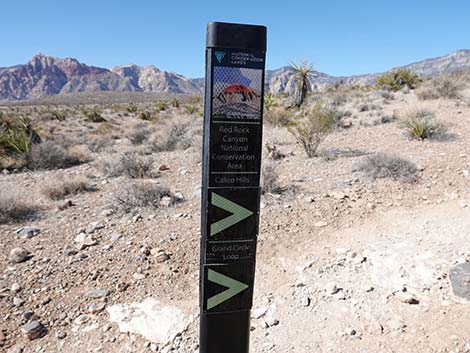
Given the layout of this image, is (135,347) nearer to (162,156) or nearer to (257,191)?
(257,191)

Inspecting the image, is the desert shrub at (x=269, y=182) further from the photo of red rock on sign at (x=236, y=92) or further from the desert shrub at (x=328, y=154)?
the photo of red rock on sign at (x=236, y=92)

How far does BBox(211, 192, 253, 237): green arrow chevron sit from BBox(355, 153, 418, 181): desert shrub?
15.1 ft

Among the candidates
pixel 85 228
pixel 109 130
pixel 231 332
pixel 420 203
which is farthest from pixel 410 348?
pixel 109 130

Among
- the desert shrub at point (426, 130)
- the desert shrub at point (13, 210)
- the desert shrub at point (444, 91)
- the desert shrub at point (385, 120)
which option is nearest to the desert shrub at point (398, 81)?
the desert shrub at point (444, 91)

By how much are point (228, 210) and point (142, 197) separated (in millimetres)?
4113

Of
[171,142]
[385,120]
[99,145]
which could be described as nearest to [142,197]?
[171,142]

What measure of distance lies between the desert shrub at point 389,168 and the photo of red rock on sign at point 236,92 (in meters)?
4.72

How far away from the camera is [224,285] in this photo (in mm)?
2150

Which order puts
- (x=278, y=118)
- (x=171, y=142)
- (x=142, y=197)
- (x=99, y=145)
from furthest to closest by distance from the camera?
(x=278, y=118)
(x=99, y=145)
(x=171, y=142)
(x=142, y=197)

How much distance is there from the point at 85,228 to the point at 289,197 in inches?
124

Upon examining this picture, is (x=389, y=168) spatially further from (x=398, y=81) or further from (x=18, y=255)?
(x=398, y=81)

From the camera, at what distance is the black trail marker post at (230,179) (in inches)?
73.7

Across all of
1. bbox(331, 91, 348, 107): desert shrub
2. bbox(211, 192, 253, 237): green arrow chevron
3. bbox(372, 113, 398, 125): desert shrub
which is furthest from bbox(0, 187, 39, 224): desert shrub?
bbox(331, 91, 348, 107): desert shrub

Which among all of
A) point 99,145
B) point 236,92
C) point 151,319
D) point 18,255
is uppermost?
point 236,92
